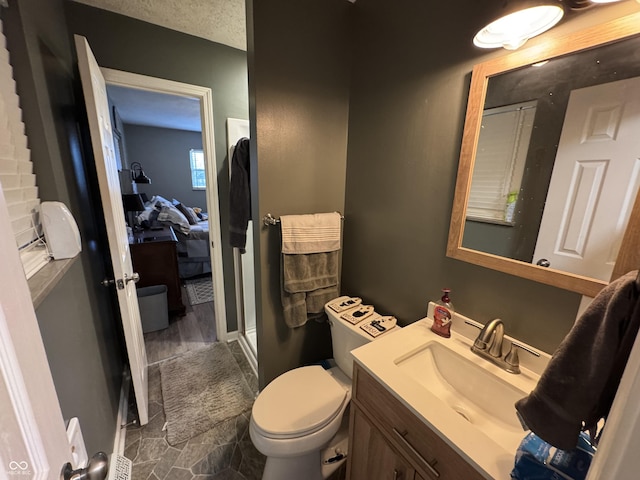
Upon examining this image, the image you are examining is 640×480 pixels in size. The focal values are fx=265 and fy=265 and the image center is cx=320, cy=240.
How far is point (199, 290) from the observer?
350cm

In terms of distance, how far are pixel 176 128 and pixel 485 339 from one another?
6.70 metres

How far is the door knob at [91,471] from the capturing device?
465 millimetres

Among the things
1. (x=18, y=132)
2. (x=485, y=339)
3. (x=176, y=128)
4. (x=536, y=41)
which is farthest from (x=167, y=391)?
(x=176, y=128)

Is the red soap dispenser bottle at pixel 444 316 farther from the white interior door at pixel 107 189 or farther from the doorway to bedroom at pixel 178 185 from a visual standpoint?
the doorway to bedroom at pixel 178 185

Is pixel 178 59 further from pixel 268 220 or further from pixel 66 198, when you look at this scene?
pixel 268 220

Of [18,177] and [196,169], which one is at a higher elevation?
[196,169]

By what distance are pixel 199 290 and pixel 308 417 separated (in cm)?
279

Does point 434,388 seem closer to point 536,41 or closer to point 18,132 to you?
point 536,41

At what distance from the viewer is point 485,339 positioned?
0.94 m

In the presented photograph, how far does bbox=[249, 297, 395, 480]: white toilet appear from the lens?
3.67 feet

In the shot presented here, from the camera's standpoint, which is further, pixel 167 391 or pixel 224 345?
pixel 224 345

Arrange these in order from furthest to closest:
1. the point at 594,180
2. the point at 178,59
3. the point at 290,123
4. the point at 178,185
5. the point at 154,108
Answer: the point at 178,185 < the point at 154,108 < the point at 178,59 < the point at 290,123 < the point at 594,180

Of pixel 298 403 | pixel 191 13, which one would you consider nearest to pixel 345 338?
pixel 298 403

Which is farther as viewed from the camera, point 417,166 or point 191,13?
point 191,13
